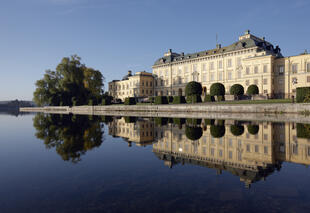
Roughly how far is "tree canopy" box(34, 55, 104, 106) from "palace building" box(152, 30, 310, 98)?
20.8 m

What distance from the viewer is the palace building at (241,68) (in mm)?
38875

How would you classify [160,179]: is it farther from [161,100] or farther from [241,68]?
[241,68]

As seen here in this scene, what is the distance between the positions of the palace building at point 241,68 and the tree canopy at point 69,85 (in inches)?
820

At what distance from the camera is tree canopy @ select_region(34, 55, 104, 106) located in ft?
176

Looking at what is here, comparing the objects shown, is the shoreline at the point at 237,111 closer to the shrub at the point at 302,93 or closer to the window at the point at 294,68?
the shrub at the point at 302,93

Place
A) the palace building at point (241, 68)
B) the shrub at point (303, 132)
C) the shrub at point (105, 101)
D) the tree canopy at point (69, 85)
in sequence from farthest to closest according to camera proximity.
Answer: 1. the tree canopy at point (69, 85)
2. the shrub at point (105, 101)
3. the palace building at point (241, 68)
4. the shrub at point (303, 132)

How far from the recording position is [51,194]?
11.9ft

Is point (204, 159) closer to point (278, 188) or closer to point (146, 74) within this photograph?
point (278, 188)

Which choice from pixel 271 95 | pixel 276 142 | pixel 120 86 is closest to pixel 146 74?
pixel 120 86

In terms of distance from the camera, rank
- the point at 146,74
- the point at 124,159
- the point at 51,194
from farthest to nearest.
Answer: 1. the point at 146,74
2. the point at 124,159
3. the point at 51,194

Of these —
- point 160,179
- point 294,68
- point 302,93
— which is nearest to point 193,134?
point 160,179

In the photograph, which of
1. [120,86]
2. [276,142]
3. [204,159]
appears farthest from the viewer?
[120,86]

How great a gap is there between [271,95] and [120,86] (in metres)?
52.1

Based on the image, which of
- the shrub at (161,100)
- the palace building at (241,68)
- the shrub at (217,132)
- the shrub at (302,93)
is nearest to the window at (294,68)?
the palace building at (241,68)
